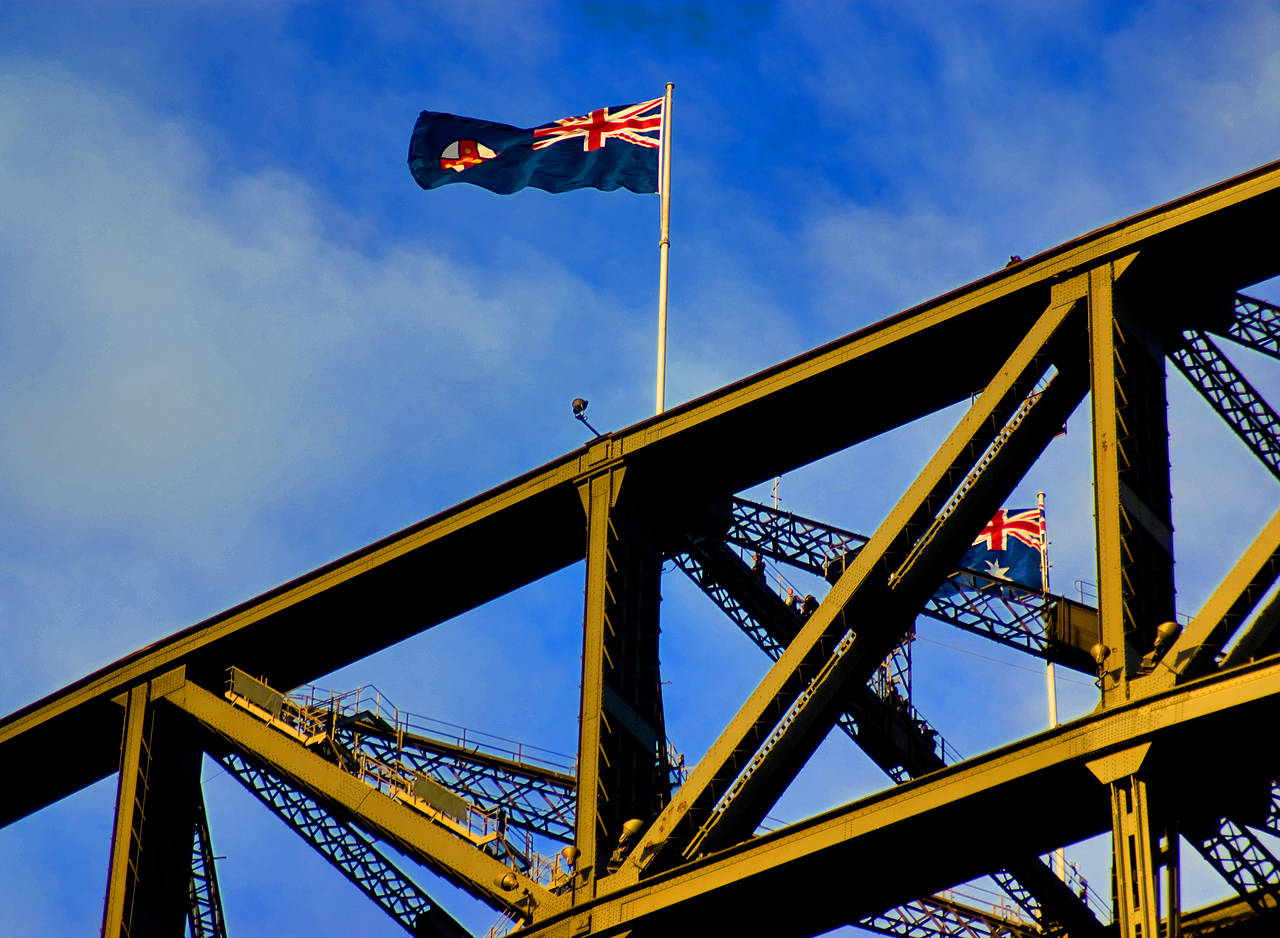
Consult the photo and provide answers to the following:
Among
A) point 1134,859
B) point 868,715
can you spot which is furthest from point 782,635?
point 1134,859

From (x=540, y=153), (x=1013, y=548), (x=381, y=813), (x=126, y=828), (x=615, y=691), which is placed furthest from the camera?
(x=1013, y=548)

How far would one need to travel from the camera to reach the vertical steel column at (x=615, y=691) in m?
33.7

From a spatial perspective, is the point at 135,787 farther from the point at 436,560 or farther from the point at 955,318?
the point at 955,318

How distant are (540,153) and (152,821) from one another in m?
14.6

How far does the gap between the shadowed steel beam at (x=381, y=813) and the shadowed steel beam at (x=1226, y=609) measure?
9477 mm

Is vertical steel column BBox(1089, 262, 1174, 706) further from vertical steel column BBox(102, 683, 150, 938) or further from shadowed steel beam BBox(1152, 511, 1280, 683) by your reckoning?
vertical steel column BBox(102, 683, 150, 938)

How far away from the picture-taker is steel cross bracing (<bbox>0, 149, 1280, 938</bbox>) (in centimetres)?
2941

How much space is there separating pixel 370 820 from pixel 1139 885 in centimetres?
1271

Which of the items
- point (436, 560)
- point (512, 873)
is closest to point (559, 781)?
point (436, 560)

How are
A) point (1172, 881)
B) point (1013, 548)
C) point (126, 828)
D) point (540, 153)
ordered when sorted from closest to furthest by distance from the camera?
1. point (1172, 881)
2. point (126, 828)
3. point (540, 153)
4. point (1013, 548)

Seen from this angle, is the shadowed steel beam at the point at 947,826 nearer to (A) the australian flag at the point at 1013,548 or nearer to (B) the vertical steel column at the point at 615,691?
(B) the vertical steel column at the point at 615,691

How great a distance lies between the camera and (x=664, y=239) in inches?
1705

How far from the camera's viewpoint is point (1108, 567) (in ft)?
100

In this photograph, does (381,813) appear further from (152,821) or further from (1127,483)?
(1127,483)
